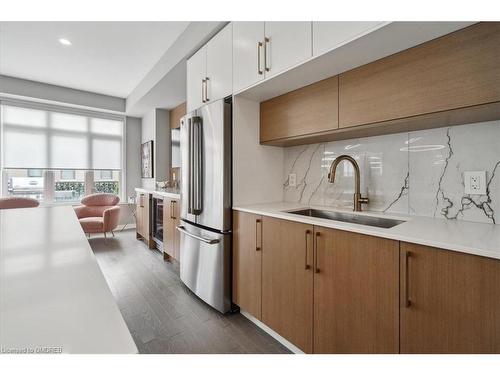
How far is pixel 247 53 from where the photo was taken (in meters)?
1.81

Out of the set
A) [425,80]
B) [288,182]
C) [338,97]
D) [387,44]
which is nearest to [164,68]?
[288,182]

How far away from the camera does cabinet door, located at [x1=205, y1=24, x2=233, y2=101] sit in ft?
6.52

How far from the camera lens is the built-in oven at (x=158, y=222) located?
146 inches

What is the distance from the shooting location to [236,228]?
6.53 feet

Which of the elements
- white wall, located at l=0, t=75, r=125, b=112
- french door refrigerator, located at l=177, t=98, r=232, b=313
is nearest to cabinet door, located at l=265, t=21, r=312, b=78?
french door refrigerator, located at l=177, t=98, r=232, b=313

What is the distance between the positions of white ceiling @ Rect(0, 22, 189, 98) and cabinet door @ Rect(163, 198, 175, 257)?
6.37ft

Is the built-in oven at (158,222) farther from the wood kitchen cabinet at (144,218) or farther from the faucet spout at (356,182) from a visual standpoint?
the faucet spout at (356,182)

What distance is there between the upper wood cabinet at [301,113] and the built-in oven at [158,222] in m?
2.20

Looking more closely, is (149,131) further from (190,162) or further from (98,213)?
(190,162)

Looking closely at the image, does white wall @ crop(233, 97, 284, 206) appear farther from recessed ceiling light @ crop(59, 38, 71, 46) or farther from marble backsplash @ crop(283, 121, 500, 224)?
recessed ceiling light @ crop(59, 38, 71, 46)

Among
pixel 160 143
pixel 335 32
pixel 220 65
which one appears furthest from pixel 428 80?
pixel 160 143

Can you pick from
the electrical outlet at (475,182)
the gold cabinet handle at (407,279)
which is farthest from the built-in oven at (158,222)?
the electrical outlet at (475,182)

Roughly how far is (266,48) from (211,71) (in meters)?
0.71

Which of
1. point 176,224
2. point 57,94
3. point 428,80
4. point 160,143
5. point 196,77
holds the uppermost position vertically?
point 57,94
